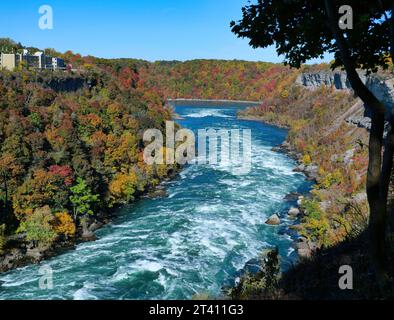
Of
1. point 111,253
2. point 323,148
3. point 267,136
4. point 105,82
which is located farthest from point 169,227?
point 267,136

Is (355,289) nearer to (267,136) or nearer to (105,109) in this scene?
(105,109)

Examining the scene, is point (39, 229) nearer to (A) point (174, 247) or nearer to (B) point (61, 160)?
(A) point (174, 247)

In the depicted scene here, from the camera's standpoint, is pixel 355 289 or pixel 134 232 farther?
pixel 134 232

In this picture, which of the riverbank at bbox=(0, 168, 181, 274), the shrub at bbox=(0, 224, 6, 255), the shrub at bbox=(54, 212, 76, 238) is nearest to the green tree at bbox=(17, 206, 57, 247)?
the riverbank at bbox=(0, 168, 181, 274)

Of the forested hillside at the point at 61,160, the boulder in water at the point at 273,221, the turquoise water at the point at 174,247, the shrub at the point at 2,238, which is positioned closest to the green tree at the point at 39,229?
the forested hillside at the point at 61,160

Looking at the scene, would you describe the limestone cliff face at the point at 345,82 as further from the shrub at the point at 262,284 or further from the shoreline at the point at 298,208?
the shrub at the point at 262,284

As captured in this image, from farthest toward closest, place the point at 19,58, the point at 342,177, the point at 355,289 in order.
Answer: the point at 19,58, the point at 342,177, the point at 355,289
